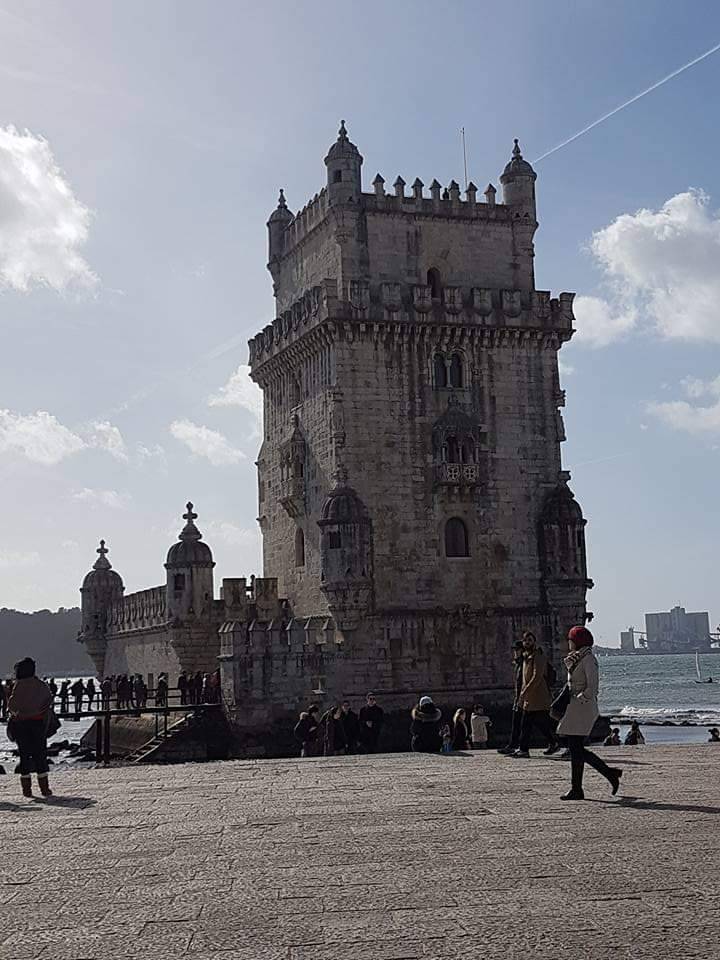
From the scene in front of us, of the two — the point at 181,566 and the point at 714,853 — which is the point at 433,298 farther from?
the point at 714,853

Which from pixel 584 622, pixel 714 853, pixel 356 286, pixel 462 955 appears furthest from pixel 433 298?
pixel 462 955

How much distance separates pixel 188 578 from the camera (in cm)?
4494

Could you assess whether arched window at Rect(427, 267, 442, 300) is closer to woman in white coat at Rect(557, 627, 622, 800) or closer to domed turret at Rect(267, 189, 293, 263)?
domed turret at Rect(267, 189, 293, 263)

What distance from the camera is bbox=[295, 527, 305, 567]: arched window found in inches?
1633

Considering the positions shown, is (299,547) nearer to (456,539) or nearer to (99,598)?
(456,539)

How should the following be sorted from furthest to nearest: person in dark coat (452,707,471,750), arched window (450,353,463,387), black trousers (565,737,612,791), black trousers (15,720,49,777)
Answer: arched window (450,353,463,387), person in dark coat (452,707,471,750), black trousers (15,720,49,777), black trousers (565,737,612,791)

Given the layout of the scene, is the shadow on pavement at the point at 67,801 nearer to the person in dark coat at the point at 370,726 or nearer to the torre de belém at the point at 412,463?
the person in dark coat at the point at 370,726

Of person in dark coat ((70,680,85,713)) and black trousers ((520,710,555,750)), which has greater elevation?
person in dark coat ((70,680,85,713))

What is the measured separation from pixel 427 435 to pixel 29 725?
25.9 meters

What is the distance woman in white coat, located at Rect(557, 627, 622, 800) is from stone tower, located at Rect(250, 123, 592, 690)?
25119 millimetres

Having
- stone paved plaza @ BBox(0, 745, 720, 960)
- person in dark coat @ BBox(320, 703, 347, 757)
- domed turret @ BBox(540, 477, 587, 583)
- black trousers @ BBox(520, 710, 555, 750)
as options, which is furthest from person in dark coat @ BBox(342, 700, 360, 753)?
domed turret @ BBox(540, 477, 587, 583)

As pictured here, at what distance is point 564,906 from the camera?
297 inches

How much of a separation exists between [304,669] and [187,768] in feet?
64.2

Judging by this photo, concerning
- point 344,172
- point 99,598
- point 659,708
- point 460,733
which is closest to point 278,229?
point 344,172
